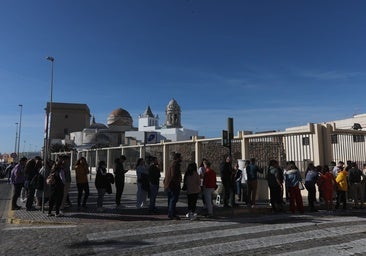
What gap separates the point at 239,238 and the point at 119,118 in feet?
345

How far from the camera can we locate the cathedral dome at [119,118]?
364 feet

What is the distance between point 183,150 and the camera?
21.9 metres

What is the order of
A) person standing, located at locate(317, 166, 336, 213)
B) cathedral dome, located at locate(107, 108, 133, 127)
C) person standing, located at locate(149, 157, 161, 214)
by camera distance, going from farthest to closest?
1. cathedral dome, located at locate(107, 108, 133, 127)
2. person standing, located at locate(317, 166, 336, 213)
3. person standing, located at locate(149, 157, 161, 214)

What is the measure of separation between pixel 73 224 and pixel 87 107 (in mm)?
121292

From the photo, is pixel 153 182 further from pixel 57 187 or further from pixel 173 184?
pixel 57 187

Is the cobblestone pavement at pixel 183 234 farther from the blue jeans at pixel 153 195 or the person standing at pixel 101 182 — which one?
the person standing at pixel 101 182

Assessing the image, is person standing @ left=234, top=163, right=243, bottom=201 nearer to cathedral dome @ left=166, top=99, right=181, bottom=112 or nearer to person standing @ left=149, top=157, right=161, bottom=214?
person standing @ left=149, top=157, right=161, bottom=214

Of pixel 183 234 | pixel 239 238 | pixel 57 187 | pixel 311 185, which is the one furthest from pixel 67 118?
pixel 239 238

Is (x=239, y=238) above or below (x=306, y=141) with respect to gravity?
below

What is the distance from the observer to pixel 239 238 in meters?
8.21

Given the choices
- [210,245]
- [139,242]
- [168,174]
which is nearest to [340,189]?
[168,174]

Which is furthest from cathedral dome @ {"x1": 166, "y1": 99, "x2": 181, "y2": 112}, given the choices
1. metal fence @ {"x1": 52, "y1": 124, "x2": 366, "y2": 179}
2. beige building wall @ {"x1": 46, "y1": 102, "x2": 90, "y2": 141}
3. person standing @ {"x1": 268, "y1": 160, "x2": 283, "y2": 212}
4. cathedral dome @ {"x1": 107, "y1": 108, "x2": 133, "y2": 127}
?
person standing @ {"x1": 268, "y1": 160, "x2": 283, "y2": 212}

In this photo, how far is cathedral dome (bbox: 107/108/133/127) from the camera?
4368 inches

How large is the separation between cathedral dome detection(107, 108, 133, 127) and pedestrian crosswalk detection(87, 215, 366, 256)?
336 feet
